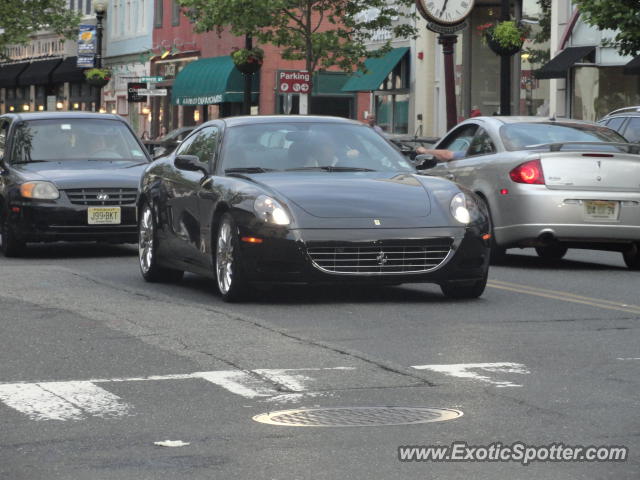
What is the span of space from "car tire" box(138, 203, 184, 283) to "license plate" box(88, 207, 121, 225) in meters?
2.95

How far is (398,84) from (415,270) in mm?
41658

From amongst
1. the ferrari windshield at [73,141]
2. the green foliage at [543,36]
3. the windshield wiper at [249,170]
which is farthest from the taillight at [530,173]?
the green foliage at [543,36]

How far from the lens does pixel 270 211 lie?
11742 mm

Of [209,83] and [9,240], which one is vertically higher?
[209,83]

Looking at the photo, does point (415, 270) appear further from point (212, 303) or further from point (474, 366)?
point (474, 366)

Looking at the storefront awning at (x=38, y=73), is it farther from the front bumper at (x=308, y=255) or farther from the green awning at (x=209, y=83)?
the front bumper at (x=308, y=255)

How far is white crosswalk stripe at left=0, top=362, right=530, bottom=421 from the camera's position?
7.35 meters

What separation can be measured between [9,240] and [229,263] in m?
6.25

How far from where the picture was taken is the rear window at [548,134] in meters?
16.4

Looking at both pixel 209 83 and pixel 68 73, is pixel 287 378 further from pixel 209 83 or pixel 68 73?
pixel 68 73

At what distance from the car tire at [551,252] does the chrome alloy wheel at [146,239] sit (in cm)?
504

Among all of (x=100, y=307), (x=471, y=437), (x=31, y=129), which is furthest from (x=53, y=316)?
(x=31, y=129)

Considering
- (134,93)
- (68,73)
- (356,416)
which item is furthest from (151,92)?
(356,416)

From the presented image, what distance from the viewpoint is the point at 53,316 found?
37.2 feet
